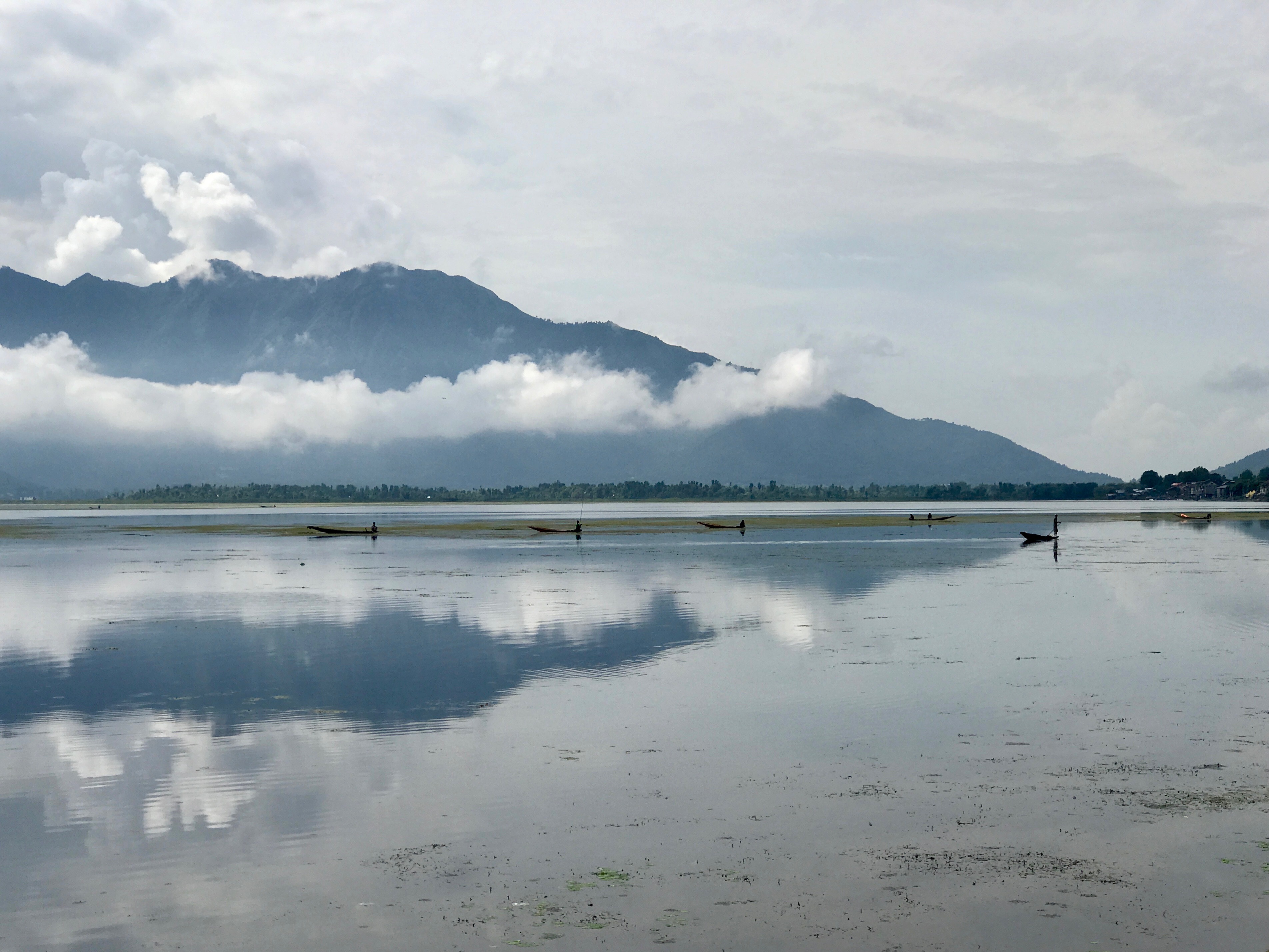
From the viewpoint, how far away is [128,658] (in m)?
37.0

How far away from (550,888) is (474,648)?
23713 millimetres

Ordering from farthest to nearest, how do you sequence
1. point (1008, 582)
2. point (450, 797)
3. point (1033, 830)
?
point (1008, 582) < point (450, 797) < point (1033, 830)

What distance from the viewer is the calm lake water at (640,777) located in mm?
14328

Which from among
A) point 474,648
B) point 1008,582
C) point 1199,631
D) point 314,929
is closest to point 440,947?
point 314,929

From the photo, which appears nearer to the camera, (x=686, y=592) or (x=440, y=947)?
(x=440, y=947)

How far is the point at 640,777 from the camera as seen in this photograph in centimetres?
2112

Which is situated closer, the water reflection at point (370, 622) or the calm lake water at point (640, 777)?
the calm lake water at point (640, 777)

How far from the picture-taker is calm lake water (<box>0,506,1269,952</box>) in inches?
564

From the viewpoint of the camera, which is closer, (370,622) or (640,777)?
(640,777)

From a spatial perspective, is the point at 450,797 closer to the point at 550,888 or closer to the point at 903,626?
the point at 550,888

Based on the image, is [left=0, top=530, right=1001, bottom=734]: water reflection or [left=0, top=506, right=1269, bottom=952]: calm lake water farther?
[left=0, top=530, right=1001, bottom=734]: water reflection

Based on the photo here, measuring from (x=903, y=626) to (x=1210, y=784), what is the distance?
75.5 feet

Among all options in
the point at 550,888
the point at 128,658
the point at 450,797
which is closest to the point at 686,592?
the point at 128,658

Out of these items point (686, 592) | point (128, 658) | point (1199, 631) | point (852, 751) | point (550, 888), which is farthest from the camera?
point (686, 592)
